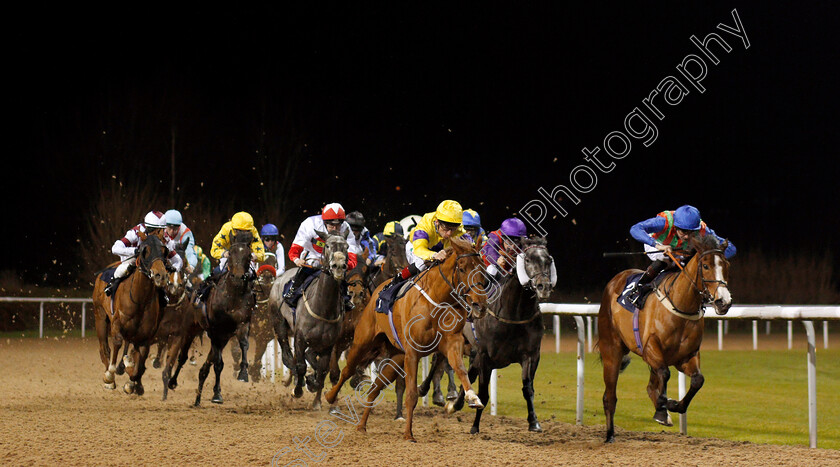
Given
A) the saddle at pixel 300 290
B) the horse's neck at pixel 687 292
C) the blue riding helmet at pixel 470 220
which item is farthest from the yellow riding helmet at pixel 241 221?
the horse's neck at pixel 687 292

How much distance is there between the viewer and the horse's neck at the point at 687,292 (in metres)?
5.86

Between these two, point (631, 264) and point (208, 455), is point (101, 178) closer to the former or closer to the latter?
point (631, 264)

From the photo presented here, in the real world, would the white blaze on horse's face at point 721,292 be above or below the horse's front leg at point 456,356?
above

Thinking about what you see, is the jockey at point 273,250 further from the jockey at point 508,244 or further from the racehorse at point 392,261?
the jockey at point 508,244

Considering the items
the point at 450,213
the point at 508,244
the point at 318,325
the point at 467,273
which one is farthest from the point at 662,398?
the point at 318,325

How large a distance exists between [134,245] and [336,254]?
3087 millimetres

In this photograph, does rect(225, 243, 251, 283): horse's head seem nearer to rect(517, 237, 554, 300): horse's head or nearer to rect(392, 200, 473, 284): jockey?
rect(392, 200, 473, 284): jockey

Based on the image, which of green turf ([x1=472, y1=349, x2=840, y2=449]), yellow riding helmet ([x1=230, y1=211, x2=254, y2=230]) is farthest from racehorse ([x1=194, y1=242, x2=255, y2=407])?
green turf ([x1=472, y1=349, x2=840, y2=449])

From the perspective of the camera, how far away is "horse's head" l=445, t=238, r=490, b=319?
5.75 meters

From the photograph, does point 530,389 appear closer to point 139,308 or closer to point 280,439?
point 280,439

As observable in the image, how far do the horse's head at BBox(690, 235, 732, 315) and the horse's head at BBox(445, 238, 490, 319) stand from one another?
143cm

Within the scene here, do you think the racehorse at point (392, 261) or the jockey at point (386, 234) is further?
the jockey at point (386, 234)

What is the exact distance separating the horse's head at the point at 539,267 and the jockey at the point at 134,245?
13.5ft

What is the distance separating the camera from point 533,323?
6738 millimetres
